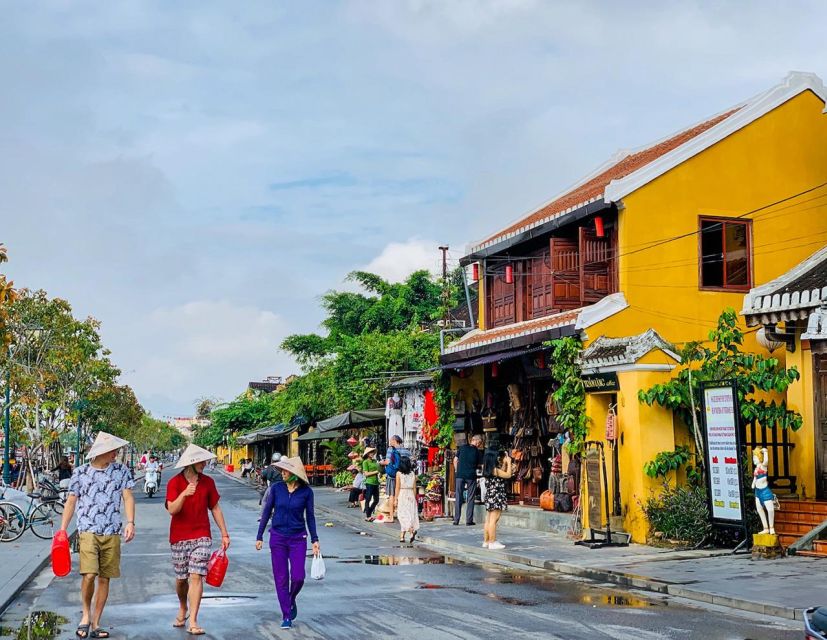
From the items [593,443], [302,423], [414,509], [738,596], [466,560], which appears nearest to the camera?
[738,596]

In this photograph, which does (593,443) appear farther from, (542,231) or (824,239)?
(824,239)

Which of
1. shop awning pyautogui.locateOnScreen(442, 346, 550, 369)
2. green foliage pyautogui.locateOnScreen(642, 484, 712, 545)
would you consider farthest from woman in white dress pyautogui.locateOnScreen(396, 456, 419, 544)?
green foliage pyautogui.locateOnScreen(642, 484, 712, 545)

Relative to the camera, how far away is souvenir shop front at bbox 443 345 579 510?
21688 mm

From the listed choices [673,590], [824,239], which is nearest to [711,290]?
[824,239]

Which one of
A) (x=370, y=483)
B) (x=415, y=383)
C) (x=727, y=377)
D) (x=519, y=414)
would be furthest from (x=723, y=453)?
(x=415, y=383)

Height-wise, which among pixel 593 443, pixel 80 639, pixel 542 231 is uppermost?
pixel 542 231

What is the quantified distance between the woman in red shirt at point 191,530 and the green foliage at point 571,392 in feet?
34.1

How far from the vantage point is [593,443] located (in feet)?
60.2

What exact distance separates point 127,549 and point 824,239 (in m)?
15.8

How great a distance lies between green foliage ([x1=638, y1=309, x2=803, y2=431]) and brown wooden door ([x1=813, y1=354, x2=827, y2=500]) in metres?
0.45

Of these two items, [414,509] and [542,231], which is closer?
[414,509]

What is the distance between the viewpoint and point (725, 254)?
21.3m

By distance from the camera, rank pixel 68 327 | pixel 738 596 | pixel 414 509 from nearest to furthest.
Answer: pixel 738 596 → pixel 414 509 → pixel 68 327

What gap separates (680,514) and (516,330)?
755 centimetres
